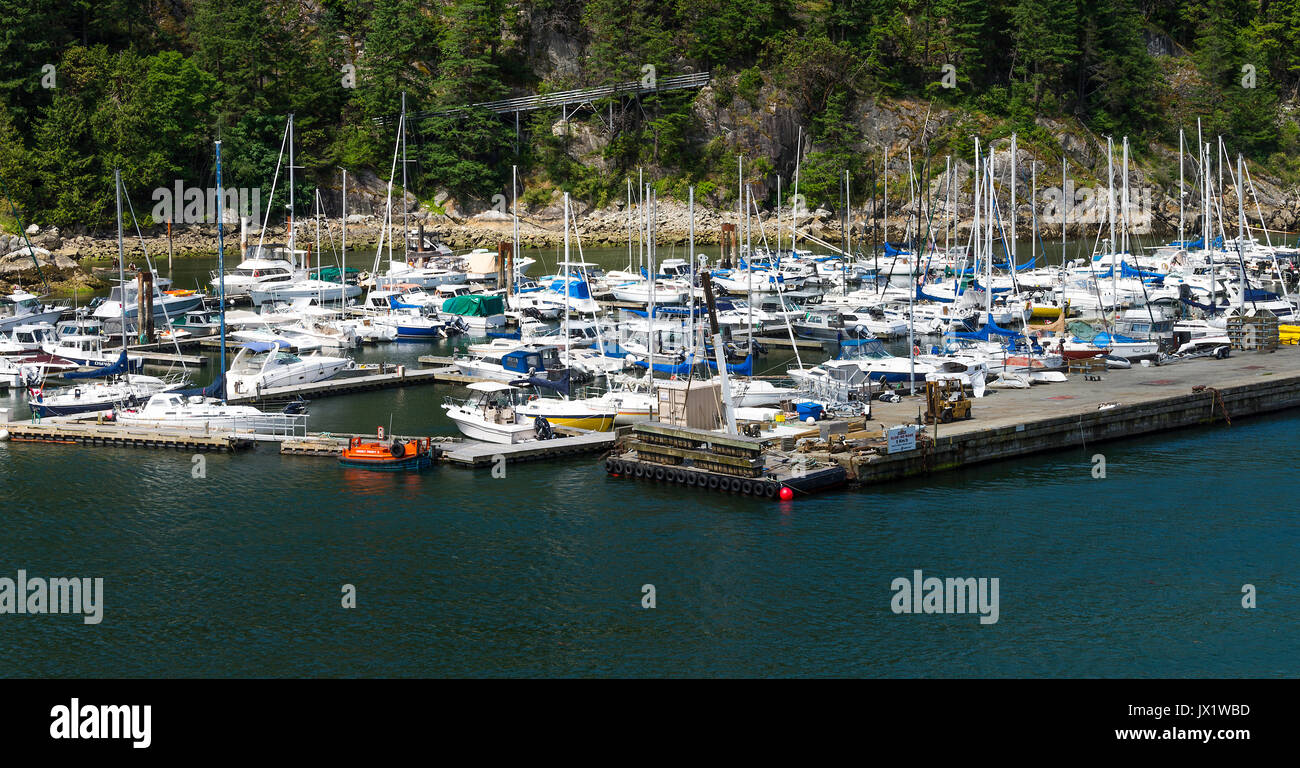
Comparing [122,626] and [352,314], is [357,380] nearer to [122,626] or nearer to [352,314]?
[352,314]

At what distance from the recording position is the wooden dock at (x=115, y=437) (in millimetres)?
52997

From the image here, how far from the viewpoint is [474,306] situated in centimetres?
8394

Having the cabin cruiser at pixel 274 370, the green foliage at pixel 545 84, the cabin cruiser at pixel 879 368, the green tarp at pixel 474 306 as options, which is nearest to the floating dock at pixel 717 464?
the cabin cruiser at pixel 879 368

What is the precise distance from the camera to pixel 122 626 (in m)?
36.3

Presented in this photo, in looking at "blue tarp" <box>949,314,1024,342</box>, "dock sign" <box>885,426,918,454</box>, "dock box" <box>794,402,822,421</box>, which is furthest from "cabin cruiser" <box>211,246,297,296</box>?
"dock sign" <box>885,426,918,454</box>

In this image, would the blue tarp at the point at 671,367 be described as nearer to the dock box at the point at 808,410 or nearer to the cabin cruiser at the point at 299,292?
the dock box at the point at 808,410

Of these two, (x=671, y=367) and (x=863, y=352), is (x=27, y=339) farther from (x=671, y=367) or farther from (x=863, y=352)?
(x=863, y=352)

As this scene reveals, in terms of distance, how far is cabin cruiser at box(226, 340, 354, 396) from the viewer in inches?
2442

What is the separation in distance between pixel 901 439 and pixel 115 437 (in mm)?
28209

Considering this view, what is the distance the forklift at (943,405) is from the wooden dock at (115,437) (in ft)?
80.1

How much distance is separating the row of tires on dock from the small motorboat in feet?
20.7

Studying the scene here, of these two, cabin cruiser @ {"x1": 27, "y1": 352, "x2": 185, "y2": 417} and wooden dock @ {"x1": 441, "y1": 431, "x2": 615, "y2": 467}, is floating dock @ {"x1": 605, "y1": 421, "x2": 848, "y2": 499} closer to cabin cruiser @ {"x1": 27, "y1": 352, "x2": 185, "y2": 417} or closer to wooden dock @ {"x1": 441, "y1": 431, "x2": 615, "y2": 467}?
wooden dock @ {"x1": 441, "y1": 431, "x2": 615, "y2": 467}

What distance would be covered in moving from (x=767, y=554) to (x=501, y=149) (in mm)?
96595
